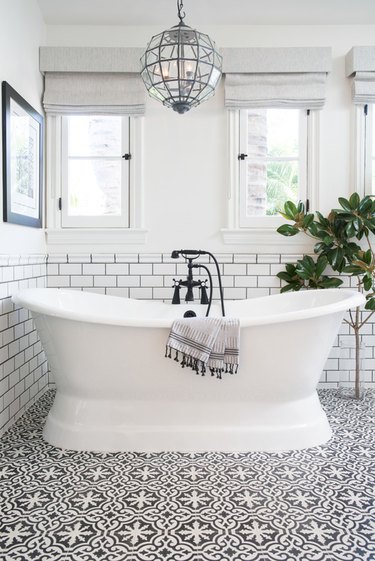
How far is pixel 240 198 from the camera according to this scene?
320 cm

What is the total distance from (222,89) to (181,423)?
90.9 inches

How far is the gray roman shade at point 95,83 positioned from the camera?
9.99ft

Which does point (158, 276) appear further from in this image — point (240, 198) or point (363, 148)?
point (363, 148)

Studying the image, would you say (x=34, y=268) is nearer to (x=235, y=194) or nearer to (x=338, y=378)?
(x=235, y=194)

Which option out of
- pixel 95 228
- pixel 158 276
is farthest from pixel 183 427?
pixel 95 228

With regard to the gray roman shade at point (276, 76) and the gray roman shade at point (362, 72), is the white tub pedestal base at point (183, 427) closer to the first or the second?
the gray roman shade at point (276, 76)

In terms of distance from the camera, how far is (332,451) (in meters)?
2.20

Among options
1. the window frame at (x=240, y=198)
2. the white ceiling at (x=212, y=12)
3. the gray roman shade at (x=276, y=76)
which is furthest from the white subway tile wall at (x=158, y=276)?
Result: the white ceiling at (x=212, y=12)

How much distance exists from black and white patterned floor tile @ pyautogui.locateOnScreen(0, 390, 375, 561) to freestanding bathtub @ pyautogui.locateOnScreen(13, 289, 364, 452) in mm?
84

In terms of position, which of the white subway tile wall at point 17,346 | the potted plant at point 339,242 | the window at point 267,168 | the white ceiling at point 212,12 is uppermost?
the white ceiling at point 212,12

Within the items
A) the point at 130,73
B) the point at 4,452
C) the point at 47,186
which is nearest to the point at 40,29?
the point at 130,73

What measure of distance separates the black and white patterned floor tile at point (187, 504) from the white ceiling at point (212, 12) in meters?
2.78

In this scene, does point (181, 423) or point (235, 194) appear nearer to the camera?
point (181, 423)

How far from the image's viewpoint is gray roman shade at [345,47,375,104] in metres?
3.04
